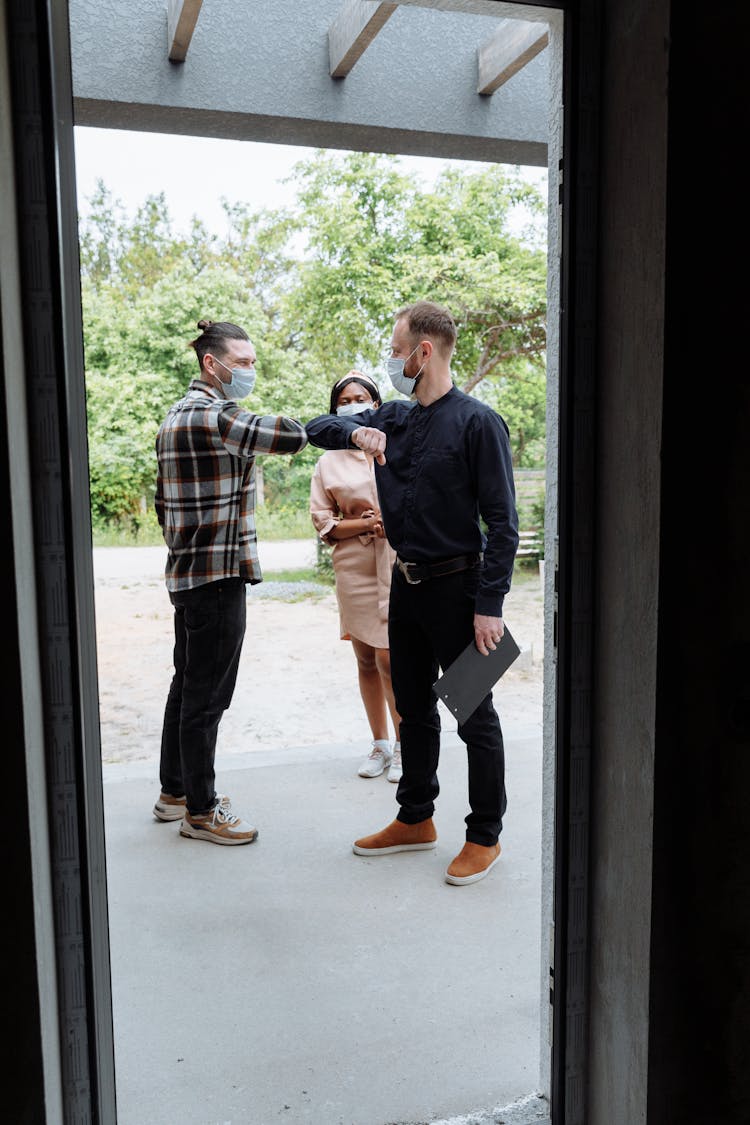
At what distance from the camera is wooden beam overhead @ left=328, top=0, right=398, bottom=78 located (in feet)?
8.00

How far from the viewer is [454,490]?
2.57 meters

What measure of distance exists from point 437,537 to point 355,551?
989mm

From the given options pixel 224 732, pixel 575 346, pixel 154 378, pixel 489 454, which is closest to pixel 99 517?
pixel 154 378

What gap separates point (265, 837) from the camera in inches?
125

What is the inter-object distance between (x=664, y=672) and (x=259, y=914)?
1.73 metres

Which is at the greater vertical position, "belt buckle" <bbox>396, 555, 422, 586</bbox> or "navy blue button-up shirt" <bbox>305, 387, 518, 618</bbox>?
"navy blue button-up shirt" <bbox>305, 387, 518, 618</bbox>

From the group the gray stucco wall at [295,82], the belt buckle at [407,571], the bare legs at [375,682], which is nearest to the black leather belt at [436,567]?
the belt buckle at [407,571]

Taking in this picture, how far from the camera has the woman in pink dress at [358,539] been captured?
347 cm

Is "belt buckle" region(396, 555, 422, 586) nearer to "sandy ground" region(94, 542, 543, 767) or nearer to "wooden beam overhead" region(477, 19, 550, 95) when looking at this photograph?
"wooden beam overhead" region(477, 19, 550, 95)

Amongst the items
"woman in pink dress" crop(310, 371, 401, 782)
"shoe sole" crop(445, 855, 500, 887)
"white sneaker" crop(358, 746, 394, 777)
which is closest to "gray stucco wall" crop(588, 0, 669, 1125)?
"shoe sole" crop(445, 855, 500, 887)

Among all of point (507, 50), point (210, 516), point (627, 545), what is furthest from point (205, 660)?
point (507, 50)

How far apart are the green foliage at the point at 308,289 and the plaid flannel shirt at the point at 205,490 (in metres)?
6.89

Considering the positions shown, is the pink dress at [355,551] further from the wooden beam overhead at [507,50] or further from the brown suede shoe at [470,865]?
the wooden beam overhead at [507,50]

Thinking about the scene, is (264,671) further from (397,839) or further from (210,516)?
(210,516)
